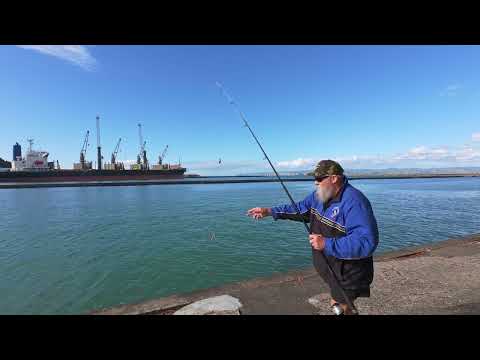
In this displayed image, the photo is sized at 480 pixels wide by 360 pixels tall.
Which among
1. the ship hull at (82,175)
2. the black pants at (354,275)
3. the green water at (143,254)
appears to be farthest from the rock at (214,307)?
the ship hull at (82,175)

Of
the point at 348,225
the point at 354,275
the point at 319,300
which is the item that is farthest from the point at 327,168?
the point at 319,300

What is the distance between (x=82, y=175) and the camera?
230ft

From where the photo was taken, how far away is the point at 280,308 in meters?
3.31

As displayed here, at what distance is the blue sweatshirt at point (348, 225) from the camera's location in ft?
6.24

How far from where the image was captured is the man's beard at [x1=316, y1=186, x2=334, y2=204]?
2268mm

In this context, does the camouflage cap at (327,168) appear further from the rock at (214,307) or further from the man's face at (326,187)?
the rock at (214,307)

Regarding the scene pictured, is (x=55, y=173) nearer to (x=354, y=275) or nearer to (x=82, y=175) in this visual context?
(x=82, y=175)

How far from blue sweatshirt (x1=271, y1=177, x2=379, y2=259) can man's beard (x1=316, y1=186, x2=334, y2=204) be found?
0.04 metres

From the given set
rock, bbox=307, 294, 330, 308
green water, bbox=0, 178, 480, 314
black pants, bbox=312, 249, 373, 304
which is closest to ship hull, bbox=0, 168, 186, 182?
green water, bbox=0, 178, 480, 314

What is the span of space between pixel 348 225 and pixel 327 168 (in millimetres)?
569

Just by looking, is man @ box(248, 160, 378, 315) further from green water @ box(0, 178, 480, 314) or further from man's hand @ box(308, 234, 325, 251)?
green water @ box(0, 178, 480, 314)
